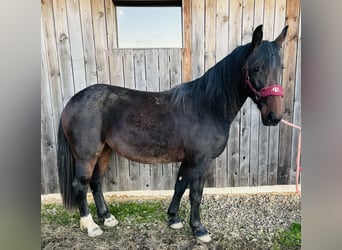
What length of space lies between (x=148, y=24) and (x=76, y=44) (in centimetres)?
38

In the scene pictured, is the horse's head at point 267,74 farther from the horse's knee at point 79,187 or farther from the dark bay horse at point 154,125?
the horse's knee at point 79,187

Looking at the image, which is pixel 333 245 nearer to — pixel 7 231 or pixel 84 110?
pixel 84 110

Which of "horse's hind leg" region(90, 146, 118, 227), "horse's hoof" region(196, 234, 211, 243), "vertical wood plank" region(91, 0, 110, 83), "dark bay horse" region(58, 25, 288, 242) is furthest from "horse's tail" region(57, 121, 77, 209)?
"horse's hoof" region(196, 234, 211, 243)

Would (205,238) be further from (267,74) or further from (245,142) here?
(267,74)

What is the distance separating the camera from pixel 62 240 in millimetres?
1150

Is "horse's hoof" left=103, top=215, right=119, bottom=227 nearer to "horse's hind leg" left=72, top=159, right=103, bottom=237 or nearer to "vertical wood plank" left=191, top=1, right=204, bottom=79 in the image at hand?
"horse's hind leg" left=72, top=159, right=103, bottom=237

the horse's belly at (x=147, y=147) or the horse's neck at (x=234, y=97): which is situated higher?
the horse's neck at (x=234, y=97)

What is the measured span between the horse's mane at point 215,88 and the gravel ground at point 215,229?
1.81ft

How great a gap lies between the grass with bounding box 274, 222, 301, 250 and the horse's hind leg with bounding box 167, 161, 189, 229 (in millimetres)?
522

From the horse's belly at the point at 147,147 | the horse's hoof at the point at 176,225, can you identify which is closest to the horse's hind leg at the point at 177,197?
the horse's hoof at the point at 176,225

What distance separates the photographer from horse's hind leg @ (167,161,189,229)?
1196mm

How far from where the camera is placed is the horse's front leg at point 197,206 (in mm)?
1119

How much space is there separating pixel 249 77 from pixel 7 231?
1.25 metres

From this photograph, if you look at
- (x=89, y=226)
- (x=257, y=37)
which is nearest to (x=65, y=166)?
(x=89, y=226)
